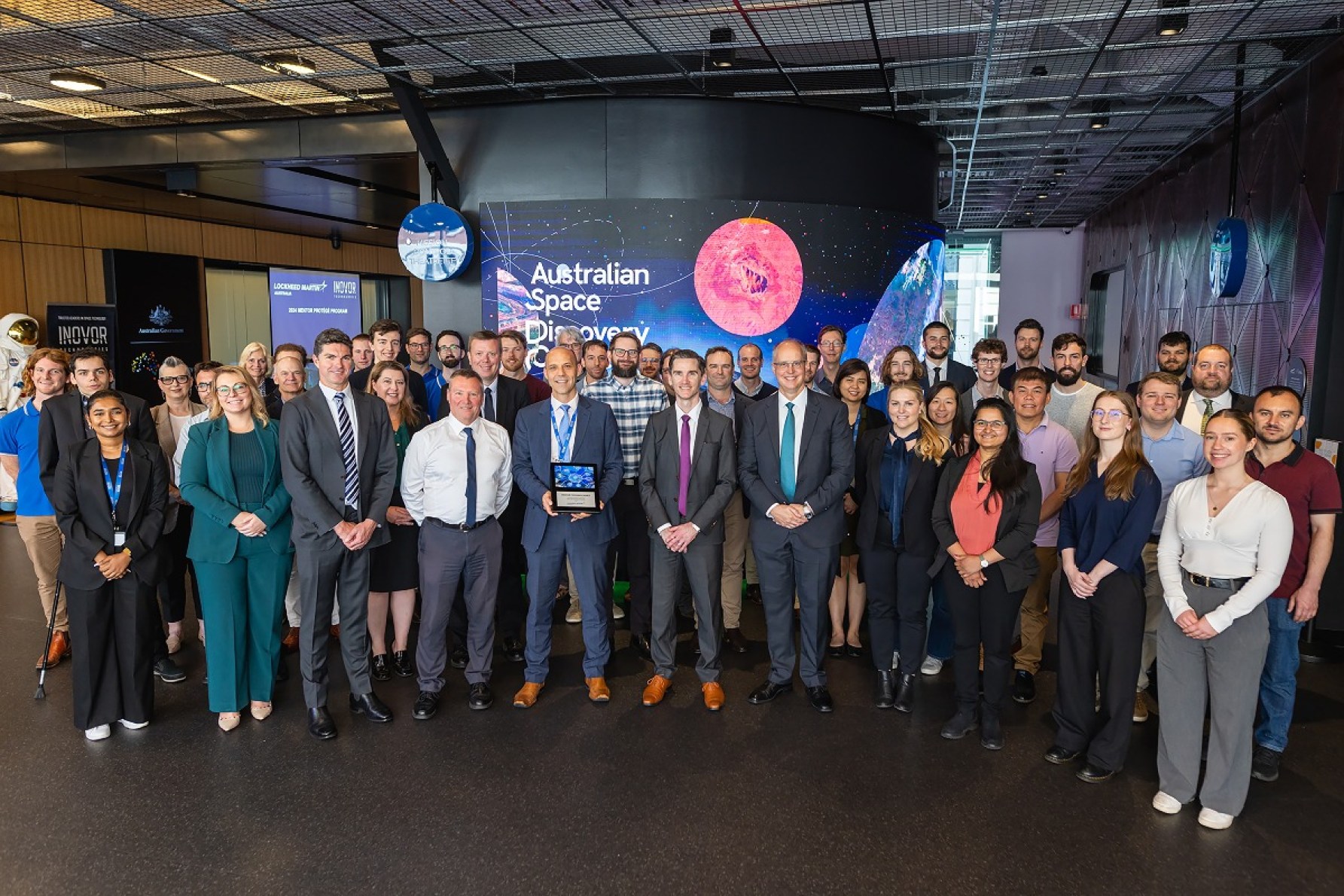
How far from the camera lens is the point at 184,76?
7.30 m

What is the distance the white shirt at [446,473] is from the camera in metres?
4.24

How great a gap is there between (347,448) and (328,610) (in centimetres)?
80

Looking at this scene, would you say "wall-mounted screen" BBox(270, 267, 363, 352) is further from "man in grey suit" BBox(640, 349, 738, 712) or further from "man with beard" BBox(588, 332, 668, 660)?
"man in grey suit" BBox(640, 349, 738, 712)

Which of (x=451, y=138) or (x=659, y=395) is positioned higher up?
(x=451, y=138)

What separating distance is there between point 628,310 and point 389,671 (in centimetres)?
381

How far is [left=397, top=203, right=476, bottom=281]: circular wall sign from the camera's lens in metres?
7.39

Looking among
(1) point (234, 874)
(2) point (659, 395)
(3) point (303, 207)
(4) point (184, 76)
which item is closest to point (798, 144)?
(2) point (659, 395)

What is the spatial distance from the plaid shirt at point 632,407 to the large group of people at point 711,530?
0.05 m

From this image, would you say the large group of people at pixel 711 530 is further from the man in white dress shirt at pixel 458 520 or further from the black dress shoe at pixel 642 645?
the black dress shoe at pixel 642 645

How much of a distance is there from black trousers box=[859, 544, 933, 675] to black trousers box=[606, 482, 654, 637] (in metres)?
1.37

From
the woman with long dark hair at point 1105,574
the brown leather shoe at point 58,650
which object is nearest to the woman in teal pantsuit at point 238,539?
the brown leather shoe at point 58,650

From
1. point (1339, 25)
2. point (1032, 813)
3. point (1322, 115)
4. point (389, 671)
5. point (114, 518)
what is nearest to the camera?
point (1032, 813)

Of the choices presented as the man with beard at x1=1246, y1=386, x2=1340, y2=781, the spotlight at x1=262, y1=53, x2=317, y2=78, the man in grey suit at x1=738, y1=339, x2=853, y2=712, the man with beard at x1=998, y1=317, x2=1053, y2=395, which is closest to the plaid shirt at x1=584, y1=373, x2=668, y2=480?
the man in grey suit at x1=738, y1=339, x2=853, y2=712

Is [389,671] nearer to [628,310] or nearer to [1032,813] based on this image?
[1032,813]
